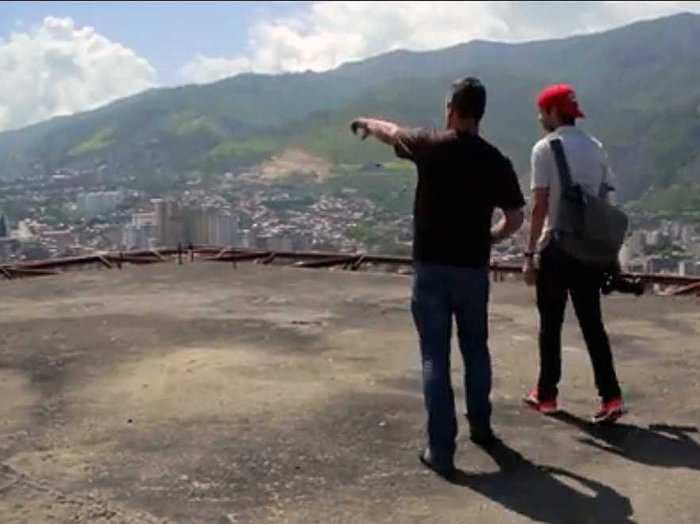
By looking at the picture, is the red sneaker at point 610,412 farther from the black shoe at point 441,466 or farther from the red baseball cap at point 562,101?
the red baseball cap at point 562,101

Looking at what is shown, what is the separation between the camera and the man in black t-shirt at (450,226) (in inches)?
209

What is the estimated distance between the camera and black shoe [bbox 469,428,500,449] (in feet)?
19.0

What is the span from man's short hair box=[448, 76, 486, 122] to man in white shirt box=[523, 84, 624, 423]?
803mm

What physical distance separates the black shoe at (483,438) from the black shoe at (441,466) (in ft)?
1.41

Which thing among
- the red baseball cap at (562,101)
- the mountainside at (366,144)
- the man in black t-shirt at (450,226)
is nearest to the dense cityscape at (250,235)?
the red baseball cap at (562,101)

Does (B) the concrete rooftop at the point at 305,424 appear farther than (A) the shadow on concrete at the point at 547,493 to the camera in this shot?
Yes

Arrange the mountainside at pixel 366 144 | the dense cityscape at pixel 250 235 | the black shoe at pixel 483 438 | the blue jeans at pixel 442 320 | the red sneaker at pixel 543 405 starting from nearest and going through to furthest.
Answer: the blue jeans at pixel 442 320 < the black shoe at pixel 483 438 < the red sneaker at pixel 543 405 < the dense cityscape at pixel 250 235 < the mountainside at pixel 366 144

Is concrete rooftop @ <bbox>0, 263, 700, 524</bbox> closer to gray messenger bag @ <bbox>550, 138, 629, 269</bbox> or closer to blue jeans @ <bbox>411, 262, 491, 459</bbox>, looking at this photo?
blue jeans @ <bbox>411, 262, 491, 459</bbox>

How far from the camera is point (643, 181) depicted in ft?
166

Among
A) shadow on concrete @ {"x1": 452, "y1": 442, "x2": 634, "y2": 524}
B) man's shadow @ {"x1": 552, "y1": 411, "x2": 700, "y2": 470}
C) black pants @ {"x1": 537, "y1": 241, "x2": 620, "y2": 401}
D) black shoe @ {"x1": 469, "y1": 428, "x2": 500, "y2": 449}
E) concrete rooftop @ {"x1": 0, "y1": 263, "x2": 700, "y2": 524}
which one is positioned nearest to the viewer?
shadow on concrete @ {"x1": 452, "y1": 442, "x2": 634, "y2": 524}

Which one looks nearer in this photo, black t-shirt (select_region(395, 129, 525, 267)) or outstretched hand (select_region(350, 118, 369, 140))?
black t-shirt (select_region(395, 129, 525, 267))

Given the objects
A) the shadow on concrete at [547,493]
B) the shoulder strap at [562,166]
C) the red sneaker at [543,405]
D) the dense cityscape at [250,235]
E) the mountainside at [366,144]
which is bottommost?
the shadow on concrete at [547,493]

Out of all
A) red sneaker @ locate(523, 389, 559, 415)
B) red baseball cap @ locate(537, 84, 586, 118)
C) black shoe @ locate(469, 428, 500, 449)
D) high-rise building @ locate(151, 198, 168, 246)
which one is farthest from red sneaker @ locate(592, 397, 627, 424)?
high-rise building @ locate(151, 198, 168, 246)

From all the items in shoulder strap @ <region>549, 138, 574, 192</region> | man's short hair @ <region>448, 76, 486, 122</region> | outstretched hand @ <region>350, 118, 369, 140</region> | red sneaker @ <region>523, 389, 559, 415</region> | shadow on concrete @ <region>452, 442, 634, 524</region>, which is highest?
man's short hair @ <region>448, 76, 486, 122</region>
